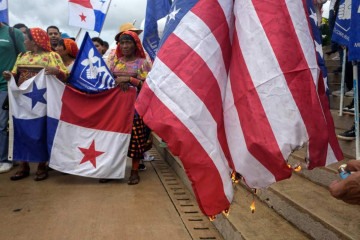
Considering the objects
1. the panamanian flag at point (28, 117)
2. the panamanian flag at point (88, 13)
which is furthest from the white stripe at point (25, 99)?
the panamanian flag at point (88, 13)

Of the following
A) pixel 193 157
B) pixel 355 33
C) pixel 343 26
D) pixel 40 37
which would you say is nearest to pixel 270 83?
pixel 193 157

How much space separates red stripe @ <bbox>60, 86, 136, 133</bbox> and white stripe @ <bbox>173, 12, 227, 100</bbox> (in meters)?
2.81

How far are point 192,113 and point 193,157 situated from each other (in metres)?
0.17

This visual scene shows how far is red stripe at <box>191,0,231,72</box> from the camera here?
55.9 inches

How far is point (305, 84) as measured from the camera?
1266mm

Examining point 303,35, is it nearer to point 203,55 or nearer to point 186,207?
point 203,55

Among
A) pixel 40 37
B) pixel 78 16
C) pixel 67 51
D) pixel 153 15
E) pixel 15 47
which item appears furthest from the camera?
pixel 78 16

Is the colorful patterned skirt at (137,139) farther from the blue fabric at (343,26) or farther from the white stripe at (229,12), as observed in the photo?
the white stripe at (229,12)

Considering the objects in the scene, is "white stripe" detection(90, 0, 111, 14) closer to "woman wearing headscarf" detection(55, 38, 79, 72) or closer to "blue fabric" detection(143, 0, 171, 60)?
"woman wearing headscarf" detection(55, 38, 79, 72)

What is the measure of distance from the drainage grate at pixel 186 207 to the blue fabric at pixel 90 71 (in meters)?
1.41

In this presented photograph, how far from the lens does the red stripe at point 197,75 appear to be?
4.56ft

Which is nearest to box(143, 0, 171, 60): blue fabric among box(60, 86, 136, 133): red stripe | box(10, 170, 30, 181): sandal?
box(60, 86, 136, 133): red stripe

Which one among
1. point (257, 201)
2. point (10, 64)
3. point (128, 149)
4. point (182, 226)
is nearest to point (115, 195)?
point (128, 149)

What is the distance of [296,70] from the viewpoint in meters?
1.27
